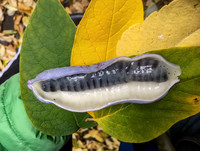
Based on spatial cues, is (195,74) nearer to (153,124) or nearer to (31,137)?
(153,124)

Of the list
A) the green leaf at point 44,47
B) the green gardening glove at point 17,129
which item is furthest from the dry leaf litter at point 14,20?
the green leaf at point 44,47

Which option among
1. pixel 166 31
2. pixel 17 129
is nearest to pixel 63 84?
pixel 166 31

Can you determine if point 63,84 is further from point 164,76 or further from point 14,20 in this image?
point 14,20

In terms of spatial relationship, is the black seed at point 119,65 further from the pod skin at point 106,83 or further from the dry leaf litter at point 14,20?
the dry leaf litter at point 14,20

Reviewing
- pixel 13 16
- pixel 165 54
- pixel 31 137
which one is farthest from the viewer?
pixel 13 16

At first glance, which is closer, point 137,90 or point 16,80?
point 137,90

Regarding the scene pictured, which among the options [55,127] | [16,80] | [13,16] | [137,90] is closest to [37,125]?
[55,127]

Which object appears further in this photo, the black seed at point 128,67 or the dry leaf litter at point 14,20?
the dry leaf litter at point 14,20
